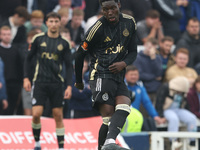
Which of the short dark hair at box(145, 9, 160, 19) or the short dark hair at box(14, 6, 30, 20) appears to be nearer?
the short dark hair at box(14, 6, 30, 20)

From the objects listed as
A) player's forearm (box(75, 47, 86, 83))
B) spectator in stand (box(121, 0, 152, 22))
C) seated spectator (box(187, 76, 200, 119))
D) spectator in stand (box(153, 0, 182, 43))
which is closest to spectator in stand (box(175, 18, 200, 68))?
spectator in stand (box(153, 0, 182, 43))

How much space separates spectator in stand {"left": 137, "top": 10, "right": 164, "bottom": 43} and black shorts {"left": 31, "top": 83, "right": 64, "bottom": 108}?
415cm

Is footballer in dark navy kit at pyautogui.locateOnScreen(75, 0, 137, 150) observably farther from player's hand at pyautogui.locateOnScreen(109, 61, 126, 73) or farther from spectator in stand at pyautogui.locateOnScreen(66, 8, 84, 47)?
spectator in stand at pyautogui.locateOnScreen(66, 8, 84, 47)

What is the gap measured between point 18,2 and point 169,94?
4.10 meters

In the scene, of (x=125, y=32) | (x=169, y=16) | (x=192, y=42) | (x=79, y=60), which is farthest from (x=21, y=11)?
(x=125, y=32)

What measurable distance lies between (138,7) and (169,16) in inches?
36.7

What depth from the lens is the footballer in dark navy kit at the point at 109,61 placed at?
661cm

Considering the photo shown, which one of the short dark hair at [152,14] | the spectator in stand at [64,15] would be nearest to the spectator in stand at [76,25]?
the spectator in stand at [64,15]

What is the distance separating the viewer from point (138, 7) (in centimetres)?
1302

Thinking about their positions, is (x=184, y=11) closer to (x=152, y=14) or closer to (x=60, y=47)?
(x=152, y=14)

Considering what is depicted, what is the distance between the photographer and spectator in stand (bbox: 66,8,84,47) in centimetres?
1198

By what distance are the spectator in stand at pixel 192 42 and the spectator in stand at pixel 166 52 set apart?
598 mm

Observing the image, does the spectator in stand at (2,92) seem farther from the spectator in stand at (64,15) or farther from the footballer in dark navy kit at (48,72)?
the spectator in stand at (64,15)

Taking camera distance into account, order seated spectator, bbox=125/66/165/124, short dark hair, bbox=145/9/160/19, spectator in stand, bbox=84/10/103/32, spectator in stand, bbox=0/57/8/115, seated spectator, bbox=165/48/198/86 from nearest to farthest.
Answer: spectator in stand, bbox=0/57/8/115 → seated spectator, bbox=125/66/165/124 → seated spectator, bbox=165/48/198/86 → spectator in stand, bbox=84/10/103/32 → short dark hair, bbox=145/9/160/19
